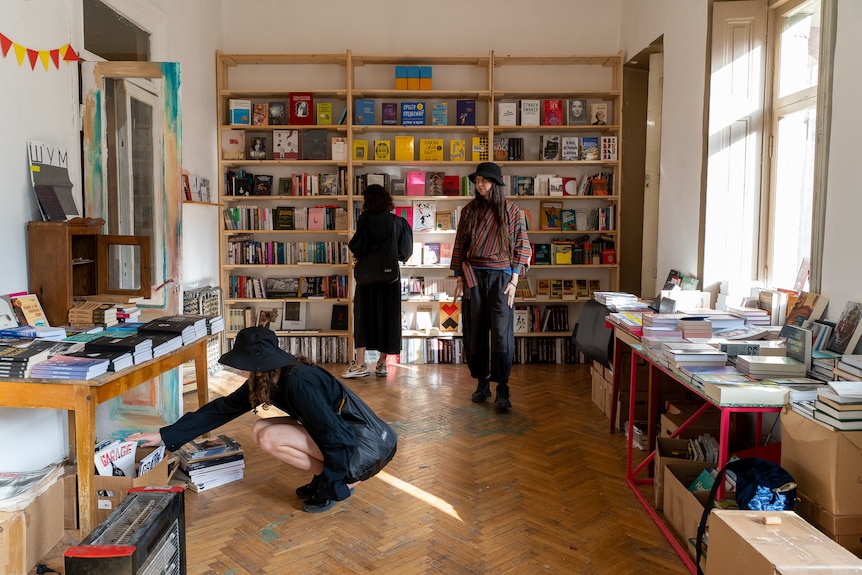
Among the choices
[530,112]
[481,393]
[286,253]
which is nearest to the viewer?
[481,393]

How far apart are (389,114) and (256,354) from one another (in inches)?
167

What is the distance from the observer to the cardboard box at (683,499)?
2648mm

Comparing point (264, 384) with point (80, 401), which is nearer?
point (80, 401)

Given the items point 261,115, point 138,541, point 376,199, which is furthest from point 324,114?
point 138,541

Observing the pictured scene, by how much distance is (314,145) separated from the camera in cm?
656

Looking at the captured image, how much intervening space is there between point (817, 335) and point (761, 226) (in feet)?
4.89

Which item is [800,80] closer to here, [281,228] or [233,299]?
[281,228]

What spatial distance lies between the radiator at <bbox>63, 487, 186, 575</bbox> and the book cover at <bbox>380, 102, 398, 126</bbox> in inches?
188

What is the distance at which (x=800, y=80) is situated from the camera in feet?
12.9

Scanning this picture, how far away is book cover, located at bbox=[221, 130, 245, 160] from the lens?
6.59m

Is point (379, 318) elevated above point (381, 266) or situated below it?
below

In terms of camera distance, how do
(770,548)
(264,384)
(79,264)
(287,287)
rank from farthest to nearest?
(287,287) < (79,264) < (264,384) < (770,548)

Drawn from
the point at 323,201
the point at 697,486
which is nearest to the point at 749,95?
the point at 697,486

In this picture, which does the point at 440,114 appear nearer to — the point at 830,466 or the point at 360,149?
the point at 360,149
